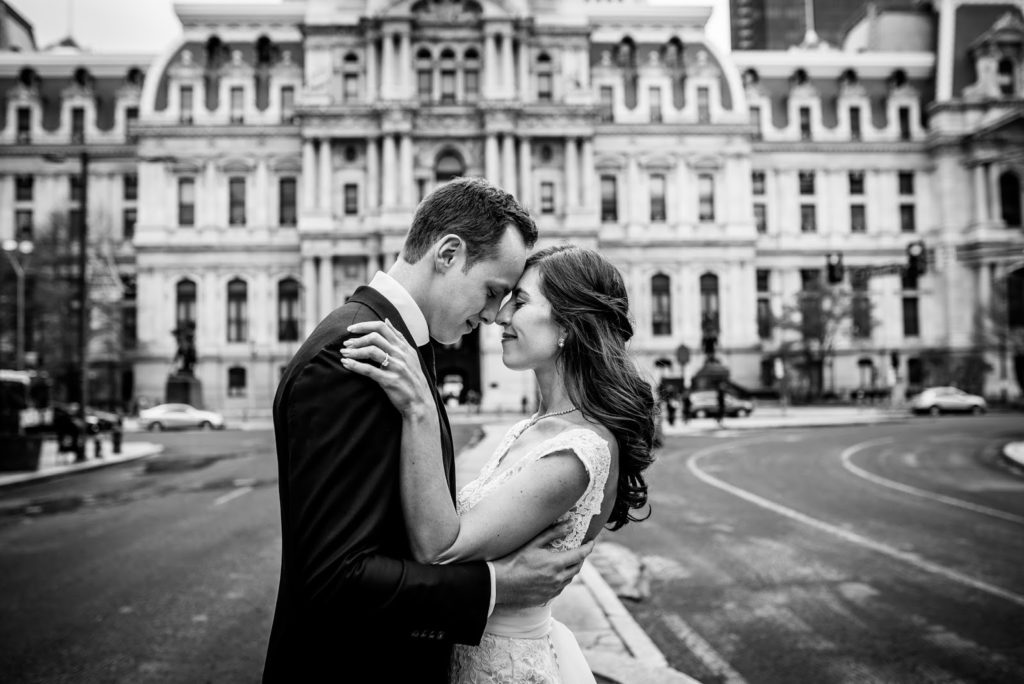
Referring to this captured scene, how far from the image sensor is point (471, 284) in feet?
8.73

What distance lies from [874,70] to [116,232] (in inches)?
2357

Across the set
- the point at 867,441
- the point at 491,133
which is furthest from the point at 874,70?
the point at 867,441

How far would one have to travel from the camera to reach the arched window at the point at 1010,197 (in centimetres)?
5984

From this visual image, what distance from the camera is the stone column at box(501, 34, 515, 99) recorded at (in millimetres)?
52656

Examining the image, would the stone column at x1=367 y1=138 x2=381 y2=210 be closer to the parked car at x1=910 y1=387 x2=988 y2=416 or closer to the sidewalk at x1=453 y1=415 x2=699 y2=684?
the parked car at x1=910 y1=387 x2=988 y2=416

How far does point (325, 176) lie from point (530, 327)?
53506 millimetres

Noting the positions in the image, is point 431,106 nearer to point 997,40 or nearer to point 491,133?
point 491,133

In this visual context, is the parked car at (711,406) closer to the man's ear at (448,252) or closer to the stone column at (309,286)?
the stone column at (309,286)

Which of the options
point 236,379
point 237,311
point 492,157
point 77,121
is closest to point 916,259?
point 492,157

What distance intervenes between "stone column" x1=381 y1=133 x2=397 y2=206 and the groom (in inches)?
2003

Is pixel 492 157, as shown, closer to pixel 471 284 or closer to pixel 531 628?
pixel 471 284

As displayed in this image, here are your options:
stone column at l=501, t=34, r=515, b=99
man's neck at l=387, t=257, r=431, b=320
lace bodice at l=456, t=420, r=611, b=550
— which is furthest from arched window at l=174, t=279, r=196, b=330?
lace bodice at l=456, t=420, r=611, b=550

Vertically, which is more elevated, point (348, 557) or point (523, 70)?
point (523, 70)

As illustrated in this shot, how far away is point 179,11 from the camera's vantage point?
5722 centimetres
